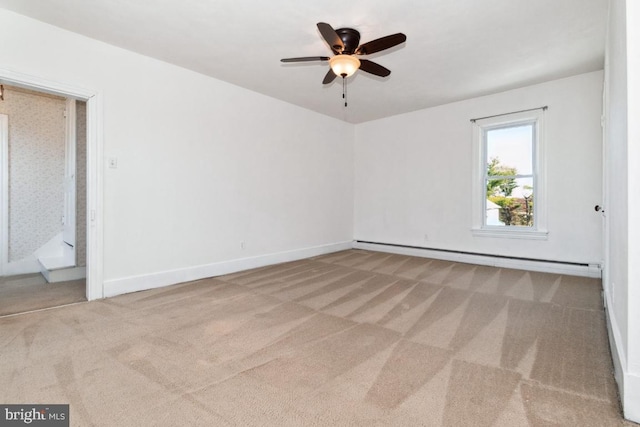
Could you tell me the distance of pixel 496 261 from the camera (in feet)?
15.9

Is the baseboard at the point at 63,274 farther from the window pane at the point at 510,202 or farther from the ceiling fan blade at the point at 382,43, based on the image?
the window pane at the point at 510,202

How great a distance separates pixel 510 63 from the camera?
3.74 meters

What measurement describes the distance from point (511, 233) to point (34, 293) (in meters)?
6.57

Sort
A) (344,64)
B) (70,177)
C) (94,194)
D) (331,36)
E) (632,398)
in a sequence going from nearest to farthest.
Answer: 1. (632,398)
2. (331,36)
3. (344,64)
4. (94,194)
5. (70,177)

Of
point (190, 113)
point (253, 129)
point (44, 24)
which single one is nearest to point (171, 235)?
point (190, 113)

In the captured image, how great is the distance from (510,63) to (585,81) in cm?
132

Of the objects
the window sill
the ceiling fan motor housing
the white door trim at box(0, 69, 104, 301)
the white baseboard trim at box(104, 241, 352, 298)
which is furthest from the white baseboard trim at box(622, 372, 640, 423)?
the white door trim at box(0, 69, 104, 301)

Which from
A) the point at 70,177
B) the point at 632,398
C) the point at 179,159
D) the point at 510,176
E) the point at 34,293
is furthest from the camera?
the point at 510,176

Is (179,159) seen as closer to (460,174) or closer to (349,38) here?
(349,38)

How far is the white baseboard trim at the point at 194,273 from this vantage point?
341cm

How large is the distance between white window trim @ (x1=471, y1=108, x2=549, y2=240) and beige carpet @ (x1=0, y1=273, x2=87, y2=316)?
5.69 metres

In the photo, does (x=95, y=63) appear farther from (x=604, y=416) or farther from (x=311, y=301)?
(x=604, y=416)

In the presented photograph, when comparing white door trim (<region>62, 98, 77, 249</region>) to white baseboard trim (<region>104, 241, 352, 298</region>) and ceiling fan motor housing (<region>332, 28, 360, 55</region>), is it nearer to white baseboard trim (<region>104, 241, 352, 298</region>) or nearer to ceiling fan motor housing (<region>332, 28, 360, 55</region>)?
white baseboard trim (<region>104, 241, 352, 298</region>)
